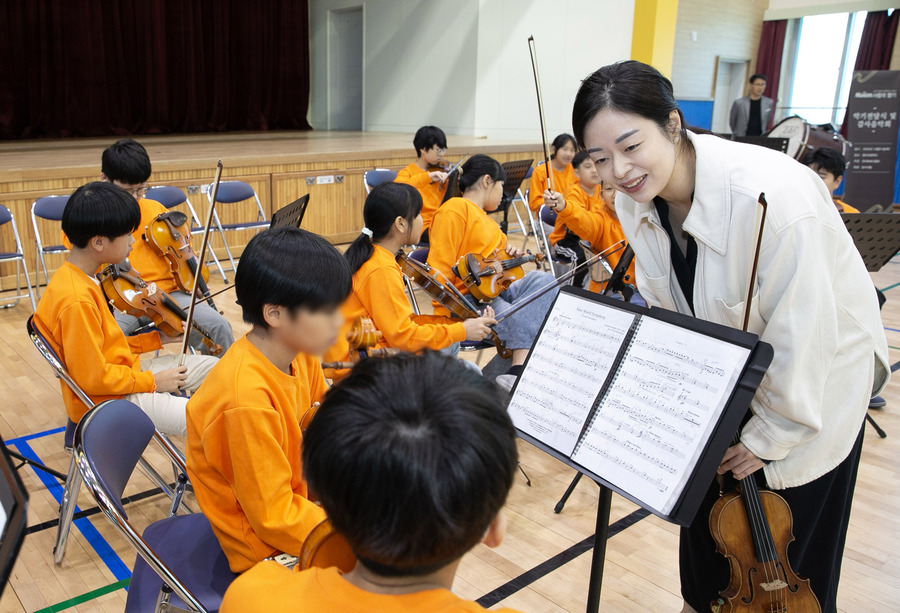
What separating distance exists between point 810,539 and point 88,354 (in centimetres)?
168


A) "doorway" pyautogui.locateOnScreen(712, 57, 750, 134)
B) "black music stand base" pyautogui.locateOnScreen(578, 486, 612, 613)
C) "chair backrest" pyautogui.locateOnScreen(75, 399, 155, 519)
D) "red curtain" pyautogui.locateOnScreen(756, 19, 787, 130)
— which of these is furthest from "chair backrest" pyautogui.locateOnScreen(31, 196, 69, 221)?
"red curtain" pyautogui.locateOnScreen(756, 19, 787, 130)

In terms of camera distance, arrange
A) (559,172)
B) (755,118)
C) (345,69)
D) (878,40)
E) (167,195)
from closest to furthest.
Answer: (167,195) → (559,172) → (755,118) → (878,40) → (345,69)

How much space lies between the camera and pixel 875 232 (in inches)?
102

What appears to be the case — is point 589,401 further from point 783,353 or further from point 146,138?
point 146,138

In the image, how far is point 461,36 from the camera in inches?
314

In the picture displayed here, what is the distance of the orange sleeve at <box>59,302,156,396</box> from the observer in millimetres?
1748

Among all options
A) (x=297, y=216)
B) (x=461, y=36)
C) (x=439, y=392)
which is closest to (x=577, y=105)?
(x=439, y=392)

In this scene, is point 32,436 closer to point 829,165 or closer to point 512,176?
point 512,176

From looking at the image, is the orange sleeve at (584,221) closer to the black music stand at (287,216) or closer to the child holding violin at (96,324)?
the black music stand at (287,216)

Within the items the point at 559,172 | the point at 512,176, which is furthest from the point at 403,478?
the point at 512,176

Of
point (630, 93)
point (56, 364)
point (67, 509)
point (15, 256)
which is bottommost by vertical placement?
point (67, 509)

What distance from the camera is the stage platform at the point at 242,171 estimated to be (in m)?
4.20

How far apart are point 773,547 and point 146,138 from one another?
8.27 m

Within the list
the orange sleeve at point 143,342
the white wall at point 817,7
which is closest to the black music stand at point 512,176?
the orange sleeve at point 143,342
